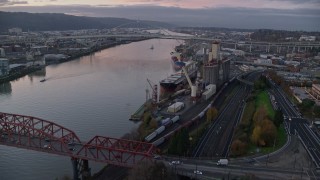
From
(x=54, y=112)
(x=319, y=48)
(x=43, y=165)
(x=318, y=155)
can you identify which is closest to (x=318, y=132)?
(x=318, y=155)

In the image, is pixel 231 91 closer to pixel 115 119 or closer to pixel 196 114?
pixel 196 114

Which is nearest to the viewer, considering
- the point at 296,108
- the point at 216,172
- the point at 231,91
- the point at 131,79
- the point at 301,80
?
the point at 216,172

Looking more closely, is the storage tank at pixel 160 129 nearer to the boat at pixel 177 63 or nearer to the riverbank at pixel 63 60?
the boat at pixel 177 63

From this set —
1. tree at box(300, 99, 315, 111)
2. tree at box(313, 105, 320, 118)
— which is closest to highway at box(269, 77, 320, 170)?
tree at box(300, 99, 315, 111)

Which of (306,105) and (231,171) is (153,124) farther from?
(306,105)

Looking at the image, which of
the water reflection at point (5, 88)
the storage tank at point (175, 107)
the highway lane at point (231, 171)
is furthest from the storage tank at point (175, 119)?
the water reflection at point (5, 88)

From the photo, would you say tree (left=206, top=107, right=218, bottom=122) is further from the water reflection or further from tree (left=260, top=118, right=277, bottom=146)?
the water reflection

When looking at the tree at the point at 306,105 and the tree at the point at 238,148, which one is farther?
the tree at the point at 306,105
